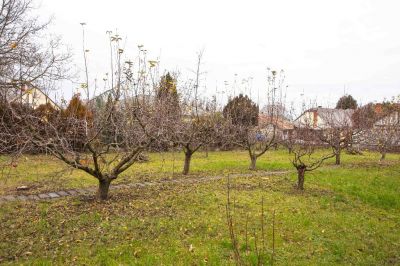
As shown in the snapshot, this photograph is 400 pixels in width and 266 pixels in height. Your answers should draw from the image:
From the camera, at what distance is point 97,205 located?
7.10m

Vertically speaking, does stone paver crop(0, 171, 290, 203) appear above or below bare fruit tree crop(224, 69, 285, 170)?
below

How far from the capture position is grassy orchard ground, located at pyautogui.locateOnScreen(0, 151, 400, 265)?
473 cm

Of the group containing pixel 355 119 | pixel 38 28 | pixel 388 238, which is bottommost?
pixel 388 238

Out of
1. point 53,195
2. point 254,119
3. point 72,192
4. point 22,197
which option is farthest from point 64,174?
point 254,119

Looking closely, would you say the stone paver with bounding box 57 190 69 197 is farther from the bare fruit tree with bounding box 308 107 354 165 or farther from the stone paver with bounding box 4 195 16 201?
the bare fruit tree with bounding box 308 107 354 165

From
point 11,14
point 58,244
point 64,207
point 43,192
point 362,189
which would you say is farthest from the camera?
point 11,14

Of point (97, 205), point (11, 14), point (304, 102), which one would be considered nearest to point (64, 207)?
point (97, 205)

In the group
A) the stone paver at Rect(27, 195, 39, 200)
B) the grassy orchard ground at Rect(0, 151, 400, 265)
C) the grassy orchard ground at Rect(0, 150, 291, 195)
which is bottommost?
the grassy orchard ground at Rect(0, 151, 400, 265)

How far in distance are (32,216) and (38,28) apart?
9.60 metres

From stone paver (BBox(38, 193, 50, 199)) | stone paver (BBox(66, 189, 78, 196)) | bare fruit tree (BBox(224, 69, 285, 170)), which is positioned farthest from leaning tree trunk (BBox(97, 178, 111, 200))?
bare fruit tree (BBox(224, 69, 285, 170))

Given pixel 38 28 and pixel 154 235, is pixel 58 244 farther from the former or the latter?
pixel 38 28

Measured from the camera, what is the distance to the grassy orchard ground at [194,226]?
186 inches

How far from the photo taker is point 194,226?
19.5 feet

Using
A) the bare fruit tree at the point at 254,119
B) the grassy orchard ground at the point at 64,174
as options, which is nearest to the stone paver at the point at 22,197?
the grassy orchard ground at the point at 64,174
